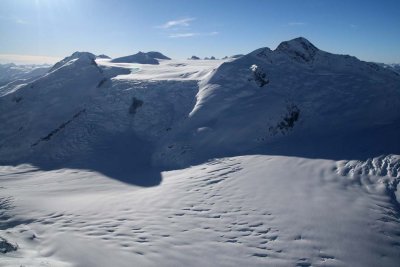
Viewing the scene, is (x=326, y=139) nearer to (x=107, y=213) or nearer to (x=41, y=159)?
(x=107, y=213)

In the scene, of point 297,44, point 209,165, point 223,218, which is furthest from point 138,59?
point 223,218

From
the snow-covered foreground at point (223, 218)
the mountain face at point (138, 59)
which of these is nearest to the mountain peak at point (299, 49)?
the snow-covered foreground at point (223, 218)

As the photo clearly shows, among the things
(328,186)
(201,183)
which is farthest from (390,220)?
(201,183)

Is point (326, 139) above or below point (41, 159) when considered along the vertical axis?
above

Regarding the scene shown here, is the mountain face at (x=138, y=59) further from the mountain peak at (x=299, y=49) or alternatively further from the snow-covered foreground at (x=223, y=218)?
the snow-covered foreground at (x=223, y=218)

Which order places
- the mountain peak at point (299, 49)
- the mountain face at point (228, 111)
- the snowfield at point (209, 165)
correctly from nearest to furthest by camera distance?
the snowfield at point (209, 165) → the mountain face at point (228, 111) → the mountain peak at point (299, 49)

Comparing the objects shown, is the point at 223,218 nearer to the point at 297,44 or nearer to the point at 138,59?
the point at 297,44

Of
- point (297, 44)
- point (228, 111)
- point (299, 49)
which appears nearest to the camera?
point (228, 111)
